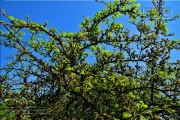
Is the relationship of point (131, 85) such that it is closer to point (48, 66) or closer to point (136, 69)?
point (136, 69)

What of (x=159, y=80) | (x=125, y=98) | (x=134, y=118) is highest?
(x=159, y=80)

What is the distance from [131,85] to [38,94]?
7.05 ft

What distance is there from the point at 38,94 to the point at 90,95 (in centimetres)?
127

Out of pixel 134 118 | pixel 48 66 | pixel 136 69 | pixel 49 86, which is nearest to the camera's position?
pixel 134 118

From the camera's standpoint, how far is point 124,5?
281 inches

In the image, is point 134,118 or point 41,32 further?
point 41,32

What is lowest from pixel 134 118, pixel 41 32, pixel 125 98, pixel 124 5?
pixel 134 118

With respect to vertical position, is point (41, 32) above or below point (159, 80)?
above

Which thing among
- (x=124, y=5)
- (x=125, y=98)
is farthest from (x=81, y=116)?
(x=124, y=5)

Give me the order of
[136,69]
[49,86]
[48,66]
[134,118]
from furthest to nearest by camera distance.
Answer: [136,69]
[49,86]
[48,66]
[134,118]

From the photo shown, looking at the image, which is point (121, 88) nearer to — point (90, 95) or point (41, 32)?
point (90, 95)

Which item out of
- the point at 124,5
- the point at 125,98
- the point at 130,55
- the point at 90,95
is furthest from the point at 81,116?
the point at 124,5

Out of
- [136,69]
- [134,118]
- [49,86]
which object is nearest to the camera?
[134,118]

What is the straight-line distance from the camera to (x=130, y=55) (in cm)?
730
